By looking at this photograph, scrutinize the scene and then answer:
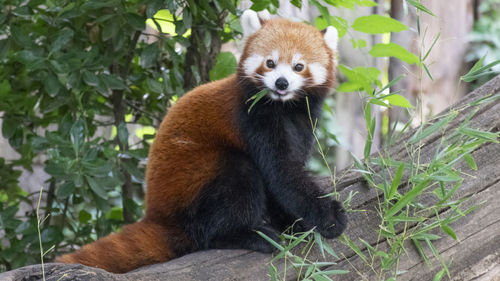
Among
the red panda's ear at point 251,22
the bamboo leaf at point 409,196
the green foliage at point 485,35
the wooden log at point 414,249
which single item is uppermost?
the red panda's ear at point 251,22

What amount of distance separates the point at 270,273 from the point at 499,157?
0.94 metres

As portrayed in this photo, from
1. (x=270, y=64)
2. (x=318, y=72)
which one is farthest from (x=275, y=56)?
(x=318, y=72)

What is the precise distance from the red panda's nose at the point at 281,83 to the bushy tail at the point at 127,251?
0.67 m

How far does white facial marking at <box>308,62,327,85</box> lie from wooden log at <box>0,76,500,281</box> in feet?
1.32

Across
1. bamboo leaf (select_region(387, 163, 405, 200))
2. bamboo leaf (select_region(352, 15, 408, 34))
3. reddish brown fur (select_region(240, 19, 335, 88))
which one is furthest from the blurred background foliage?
bamboo leaf (select_region(387, 163, 405, 200))

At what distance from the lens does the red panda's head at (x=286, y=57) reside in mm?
2156

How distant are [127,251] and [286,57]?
Answer: 90cm

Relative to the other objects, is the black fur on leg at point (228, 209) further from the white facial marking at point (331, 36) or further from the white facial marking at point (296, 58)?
the white facial marking at point (331, 36)

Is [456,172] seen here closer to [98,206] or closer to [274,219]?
[274,219]

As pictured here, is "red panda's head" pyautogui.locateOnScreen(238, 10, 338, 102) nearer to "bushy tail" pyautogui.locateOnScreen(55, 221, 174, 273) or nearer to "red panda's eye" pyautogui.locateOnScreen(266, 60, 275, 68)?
"red panda's eye" pyautogui.locateOnScreen(266, 60, 275, 68)

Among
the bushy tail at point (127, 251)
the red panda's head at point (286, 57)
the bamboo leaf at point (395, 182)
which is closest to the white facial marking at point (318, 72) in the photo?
the red panda's head at point (286, 57)

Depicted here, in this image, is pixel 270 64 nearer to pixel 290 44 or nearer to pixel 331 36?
pixel 290 44

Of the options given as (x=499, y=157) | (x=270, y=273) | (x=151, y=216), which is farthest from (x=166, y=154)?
(x=499, y=157)

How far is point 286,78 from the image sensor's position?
7.00ft
